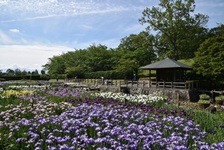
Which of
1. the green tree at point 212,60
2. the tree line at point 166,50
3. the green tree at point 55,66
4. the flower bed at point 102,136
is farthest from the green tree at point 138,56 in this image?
the flower bed at point 102,136

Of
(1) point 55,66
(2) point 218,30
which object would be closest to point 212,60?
(2) point 218,30

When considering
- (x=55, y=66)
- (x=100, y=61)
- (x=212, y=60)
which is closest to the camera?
(x=212, y=60)

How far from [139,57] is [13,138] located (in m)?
35.9

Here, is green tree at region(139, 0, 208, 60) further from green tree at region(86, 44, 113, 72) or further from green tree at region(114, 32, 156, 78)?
green tree at region(86, 44, 113, 72)

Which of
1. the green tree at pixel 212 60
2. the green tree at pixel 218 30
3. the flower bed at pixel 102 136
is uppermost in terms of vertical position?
the green tree at pixel 218 30

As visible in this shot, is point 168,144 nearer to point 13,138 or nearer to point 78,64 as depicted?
point 13,138

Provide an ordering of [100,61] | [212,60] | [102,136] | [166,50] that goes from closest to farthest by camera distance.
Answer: [102,136], [212,60], [166,50], [100,61]

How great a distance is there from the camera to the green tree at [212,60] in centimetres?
1889

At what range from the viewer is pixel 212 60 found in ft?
64.5

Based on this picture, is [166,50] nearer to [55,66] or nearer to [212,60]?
[212,60]

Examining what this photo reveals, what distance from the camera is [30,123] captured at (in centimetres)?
619

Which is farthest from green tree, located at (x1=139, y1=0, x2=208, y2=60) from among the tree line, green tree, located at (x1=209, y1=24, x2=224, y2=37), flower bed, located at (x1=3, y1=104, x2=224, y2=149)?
flower bed, located at (x1=3, y1=104, x2=224, y2=149)

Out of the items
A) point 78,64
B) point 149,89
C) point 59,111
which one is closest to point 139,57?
point 78,64

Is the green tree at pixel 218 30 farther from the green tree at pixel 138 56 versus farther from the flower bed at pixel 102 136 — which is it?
the flower bed at pixel 102 136
